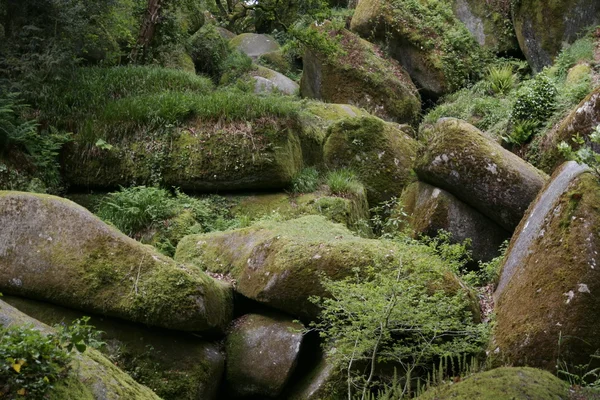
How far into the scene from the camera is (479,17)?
842 inches

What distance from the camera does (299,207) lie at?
454 inches

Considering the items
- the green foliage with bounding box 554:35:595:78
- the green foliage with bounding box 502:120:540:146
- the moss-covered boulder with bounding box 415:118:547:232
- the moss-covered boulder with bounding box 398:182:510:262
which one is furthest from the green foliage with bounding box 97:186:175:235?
the green foliage with bounding box 554:35:595:78

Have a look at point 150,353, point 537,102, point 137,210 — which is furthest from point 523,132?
point 150,353

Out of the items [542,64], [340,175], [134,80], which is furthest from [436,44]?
[134,80]

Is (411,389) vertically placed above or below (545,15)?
below

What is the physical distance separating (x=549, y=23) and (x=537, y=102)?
5.52 metres

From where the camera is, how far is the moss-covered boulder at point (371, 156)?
1347 centimetres

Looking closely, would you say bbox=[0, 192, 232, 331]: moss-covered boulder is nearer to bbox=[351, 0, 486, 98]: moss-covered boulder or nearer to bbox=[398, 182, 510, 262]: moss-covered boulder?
bbox=[398, 182, 510, 262]: moss-covered boulder

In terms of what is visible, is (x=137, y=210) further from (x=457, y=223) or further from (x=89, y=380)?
(x=89, y=380)

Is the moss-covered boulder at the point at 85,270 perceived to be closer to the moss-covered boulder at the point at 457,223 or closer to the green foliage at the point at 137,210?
the green foliage at the point at 137,210

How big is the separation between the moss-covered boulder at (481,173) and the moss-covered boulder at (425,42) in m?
9.17

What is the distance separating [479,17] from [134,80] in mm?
13048

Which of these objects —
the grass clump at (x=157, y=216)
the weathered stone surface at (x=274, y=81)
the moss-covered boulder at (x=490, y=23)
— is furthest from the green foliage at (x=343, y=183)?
the moss-covered boulder at (x=490, y=23)

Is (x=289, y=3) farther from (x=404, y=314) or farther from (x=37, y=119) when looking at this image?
(x=404, y=314)
